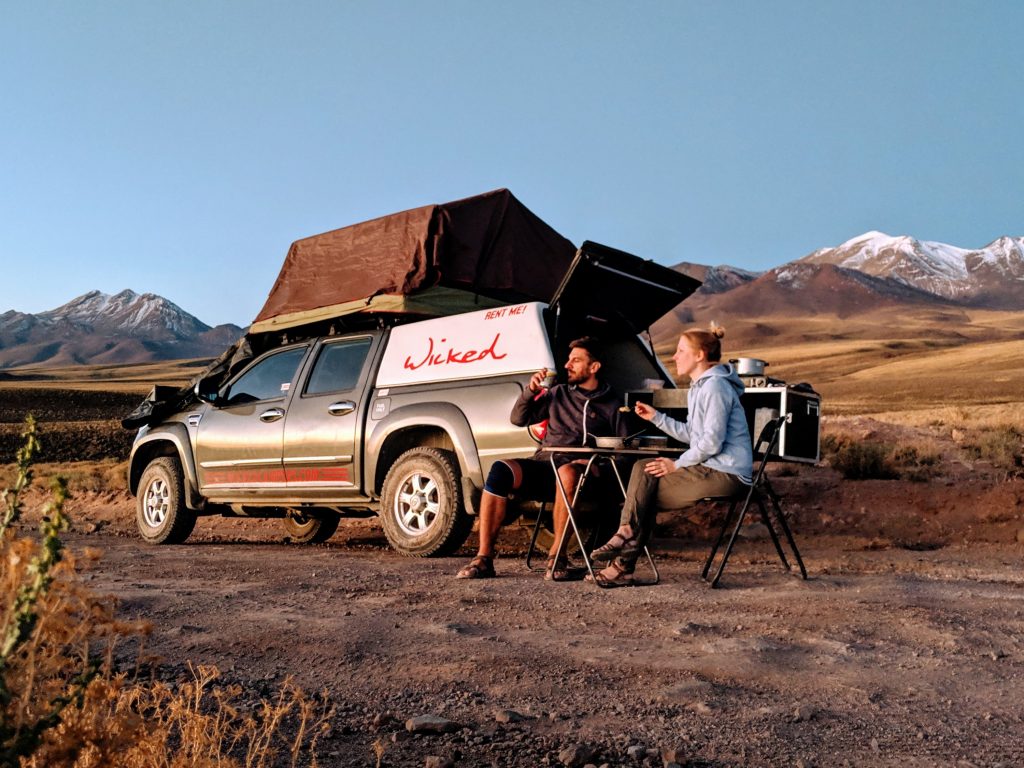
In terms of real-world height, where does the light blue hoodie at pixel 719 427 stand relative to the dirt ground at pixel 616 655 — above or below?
above

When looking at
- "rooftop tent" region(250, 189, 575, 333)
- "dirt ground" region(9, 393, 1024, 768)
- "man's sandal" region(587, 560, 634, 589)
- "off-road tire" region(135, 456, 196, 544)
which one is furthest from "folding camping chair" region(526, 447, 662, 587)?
"off-road tire" region(135, 456, 196, 544)

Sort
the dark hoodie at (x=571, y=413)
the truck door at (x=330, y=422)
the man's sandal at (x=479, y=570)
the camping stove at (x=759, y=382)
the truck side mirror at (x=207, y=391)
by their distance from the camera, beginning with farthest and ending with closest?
1. the truck side mirror at (x=207, y=391)
2. the truck door at (x=330, y=422)
3. the camping stove at (x=759, y=382)
4. the dark hoodie at (x=571, y=413)
5. the man's sandal at (x=479, y=570)

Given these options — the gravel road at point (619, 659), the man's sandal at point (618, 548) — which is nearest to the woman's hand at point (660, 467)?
the man's sandal at point (618, 548)

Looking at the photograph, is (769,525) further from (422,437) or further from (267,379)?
(267,379)

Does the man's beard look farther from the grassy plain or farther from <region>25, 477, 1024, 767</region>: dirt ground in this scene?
the grassy plain

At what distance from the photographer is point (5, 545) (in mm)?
1967

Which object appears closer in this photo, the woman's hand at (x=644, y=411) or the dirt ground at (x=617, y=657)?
the dirt ground at (x=617, y=657)

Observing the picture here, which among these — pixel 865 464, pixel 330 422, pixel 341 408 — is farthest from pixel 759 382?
pixel 865 464

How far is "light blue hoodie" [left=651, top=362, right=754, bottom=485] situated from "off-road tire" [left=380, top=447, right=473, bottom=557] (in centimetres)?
181

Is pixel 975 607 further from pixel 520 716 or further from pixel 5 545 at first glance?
pixel 5 545

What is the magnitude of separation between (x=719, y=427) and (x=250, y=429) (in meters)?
4.39

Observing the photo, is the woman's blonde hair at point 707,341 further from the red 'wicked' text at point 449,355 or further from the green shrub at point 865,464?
the green shrub at point 865,464

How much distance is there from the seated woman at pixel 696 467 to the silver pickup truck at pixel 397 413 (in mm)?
1112

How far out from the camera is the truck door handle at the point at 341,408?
759cm
